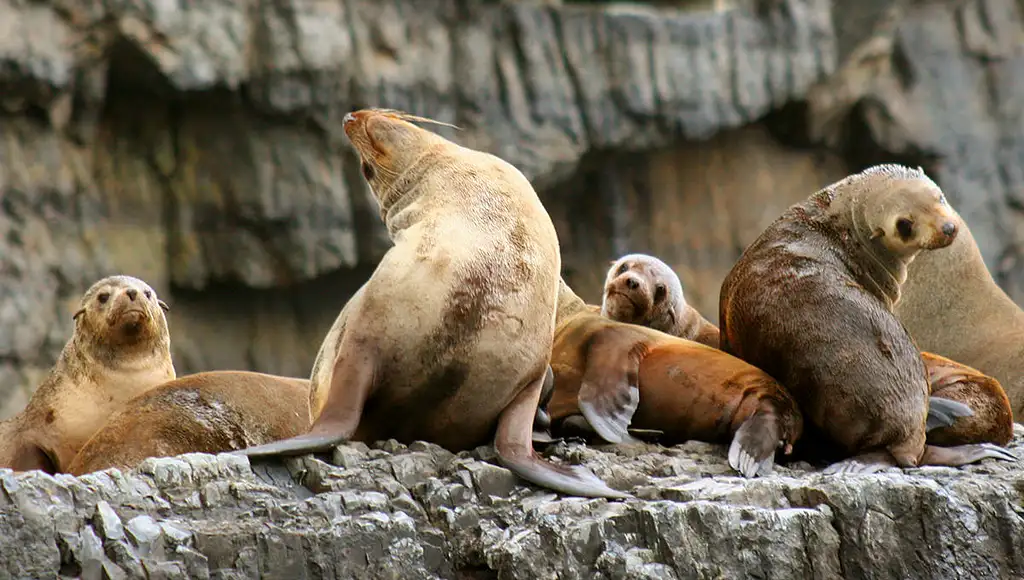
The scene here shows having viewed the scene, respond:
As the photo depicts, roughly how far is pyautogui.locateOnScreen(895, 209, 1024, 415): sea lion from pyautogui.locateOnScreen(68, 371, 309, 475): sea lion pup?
395 centimetres

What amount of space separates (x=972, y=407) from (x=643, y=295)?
4.68 feet

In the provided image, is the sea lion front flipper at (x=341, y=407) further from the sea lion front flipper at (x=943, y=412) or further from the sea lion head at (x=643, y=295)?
the sea lion front flipper at (x=943, y=412)

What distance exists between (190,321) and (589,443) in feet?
30.8

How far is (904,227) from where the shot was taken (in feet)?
17.2

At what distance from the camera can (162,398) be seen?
562 cm

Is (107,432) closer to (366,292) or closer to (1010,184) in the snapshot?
(366,292)

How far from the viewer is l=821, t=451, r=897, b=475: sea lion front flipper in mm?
4802

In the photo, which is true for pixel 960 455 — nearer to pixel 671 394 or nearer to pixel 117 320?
pixel 671 394

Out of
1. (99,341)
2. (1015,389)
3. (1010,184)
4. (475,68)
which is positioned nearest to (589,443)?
(99,341)

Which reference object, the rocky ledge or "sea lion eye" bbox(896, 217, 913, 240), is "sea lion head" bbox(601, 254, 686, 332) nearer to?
"sea lion eye" bbox(896, 217, 913, 240)

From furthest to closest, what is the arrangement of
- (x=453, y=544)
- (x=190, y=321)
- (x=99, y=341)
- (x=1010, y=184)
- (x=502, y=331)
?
(x=1010, y=184) < (x=190, y=321) < (x=99, y=341) < (x=502, y=331) < (x=453, y=544)

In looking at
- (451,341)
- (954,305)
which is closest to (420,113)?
(954,305)

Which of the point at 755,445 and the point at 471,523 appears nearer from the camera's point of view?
the point at 471,523

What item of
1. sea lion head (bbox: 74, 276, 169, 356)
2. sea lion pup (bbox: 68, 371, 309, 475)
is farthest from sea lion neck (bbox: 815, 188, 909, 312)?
sea lion head (bbox: 74, 276, 169, 356)
